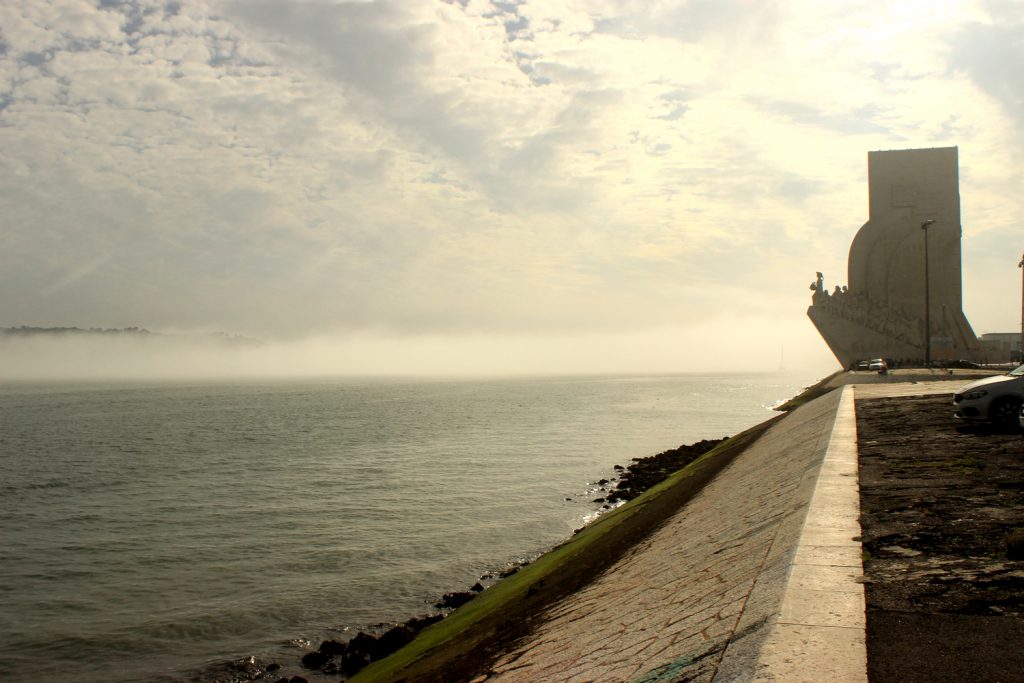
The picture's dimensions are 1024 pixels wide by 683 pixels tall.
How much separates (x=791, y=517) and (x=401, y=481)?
22.0 metres

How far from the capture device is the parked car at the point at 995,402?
12.7 metres

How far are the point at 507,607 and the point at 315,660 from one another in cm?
339

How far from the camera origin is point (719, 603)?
216 inches

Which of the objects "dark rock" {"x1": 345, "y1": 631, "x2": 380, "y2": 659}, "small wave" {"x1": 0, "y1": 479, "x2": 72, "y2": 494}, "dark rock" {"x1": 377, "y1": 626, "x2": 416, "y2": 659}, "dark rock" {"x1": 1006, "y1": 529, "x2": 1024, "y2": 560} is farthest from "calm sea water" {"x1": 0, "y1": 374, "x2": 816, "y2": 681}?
"dark rock" {"x1": 1006, "y1": 529, "x2": 1024, "y2": 560}

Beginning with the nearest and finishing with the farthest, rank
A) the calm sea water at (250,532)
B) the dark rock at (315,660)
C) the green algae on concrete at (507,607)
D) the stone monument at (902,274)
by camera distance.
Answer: the green algae on concrete at (507,607) → the dark rock at (315,660) → the calm sea water at (250,532) → the stone monument at (902,274)

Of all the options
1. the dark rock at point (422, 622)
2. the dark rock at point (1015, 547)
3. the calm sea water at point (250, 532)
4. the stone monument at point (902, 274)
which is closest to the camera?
the dark rock at point (1015, 547)

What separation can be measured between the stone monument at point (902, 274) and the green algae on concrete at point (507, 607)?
6103 centimetres

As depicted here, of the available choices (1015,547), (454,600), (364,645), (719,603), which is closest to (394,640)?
(364,645)

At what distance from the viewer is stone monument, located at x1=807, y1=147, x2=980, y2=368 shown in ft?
227

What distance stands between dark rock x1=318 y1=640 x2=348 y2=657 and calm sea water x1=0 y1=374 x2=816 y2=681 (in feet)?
2.02

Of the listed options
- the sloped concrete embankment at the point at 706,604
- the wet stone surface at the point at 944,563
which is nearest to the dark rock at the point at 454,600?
the sloped concrete embankment at the point at 706,604

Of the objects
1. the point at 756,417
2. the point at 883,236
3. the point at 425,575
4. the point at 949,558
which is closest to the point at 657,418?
the point at 756,417

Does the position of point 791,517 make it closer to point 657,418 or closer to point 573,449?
point 573,449

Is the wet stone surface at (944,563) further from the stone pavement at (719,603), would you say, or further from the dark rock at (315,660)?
the dark rock at (315,660)
